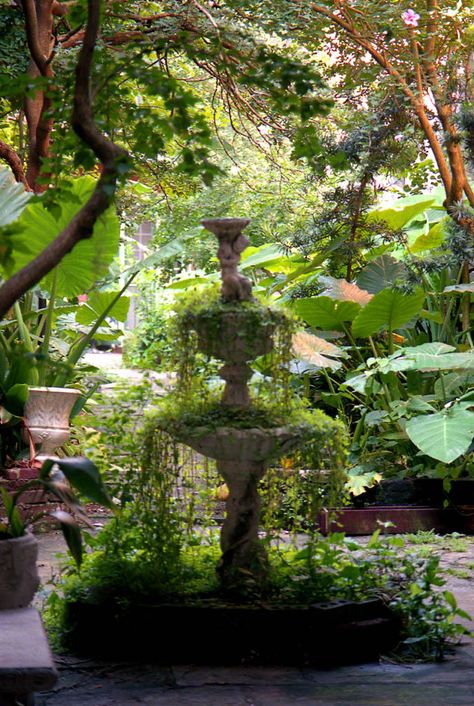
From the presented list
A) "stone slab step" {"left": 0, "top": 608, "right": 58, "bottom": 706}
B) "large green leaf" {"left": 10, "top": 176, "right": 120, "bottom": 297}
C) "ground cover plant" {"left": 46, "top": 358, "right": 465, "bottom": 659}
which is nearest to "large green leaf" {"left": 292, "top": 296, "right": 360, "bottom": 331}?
"large green leaf" {"left": 10, "top": 176, "right": 120, "bottom": 297}

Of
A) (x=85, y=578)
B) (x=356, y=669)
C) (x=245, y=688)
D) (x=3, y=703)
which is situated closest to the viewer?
(x=3, y=703)

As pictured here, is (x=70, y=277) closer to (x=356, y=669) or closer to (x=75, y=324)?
(x=75, y=324)

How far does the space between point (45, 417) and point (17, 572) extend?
3.38 metres

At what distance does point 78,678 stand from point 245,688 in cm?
62

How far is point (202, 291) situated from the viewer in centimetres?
443

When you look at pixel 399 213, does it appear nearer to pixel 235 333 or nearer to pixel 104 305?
pixel 104 305

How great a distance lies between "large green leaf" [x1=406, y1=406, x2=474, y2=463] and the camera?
654 centimetres

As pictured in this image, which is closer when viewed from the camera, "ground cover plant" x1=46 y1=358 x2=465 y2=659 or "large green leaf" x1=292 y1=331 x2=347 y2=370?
"ground cover plant" x1=46 y1=358 x2=465 y2=659

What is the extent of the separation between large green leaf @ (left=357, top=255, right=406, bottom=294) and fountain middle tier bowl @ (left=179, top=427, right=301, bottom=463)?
4.22 meters

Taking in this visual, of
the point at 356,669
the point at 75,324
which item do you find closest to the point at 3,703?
the point at 356,669

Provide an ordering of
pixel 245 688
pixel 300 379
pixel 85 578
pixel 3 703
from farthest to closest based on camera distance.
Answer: pixel 300 379 < pixel 85 578 < pixel 245 688 < pixel 3 703

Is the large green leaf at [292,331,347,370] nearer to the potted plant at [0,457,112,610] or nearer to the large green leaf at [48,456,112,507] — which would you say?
the potted plant at [0,457,112,610]

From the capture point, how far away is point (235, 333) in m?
4.23

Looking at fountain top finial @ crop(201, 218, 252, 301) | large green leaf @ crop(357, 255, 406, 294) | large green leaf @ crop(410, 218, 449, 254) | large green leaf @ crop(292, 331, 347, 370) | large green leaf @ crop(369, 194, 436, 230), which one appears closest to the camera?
fountain top finial @ crop(201, 218, 252, 301)
